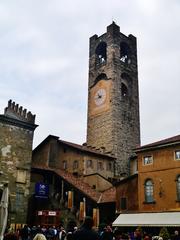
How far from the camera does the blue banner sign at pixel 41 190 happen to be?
29.1m

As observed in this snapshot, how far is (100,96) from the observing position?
47.7 m

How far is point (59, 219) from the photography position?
89.1 feet

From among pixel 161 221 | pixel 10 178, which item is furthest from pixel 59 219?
pixel 161 221

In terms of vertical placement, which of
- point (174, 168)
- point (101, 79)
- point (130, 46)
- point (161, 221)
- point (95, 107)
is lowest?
point (161, 221)

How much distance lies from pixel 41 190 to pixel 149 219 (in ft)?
33.1

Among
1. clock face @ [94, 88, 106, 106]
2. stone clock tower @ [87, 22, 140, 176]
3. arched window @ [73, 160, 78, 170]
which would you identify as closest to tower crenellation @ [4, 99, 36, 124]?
arched window @ [73, 160, 78, 170]

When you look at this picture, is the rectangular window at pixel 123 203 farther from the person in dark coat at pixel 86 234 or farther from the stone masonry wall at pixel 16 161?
the person in dark coat at pixel 86 234

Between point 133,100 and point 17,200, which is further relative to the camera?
point 133,100

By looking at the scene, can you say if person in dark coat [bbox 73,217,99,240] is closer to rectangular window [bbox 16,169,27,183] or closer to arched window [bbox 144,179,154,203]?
arched window [bbox 144,179,154,203]

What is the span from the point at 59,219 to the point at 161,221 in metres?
8.60

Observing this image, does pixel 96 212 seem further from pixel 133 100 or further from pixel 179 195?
pixel 133 100

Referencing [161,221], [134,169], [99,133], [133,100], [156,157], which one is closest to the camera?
[161,221]

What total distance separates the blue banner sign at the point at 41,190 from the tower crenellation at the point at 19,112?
558 centimetres

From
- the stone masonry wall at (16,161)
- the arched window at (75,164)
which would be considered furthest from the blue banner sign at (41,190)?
the arched window at (75,164)
